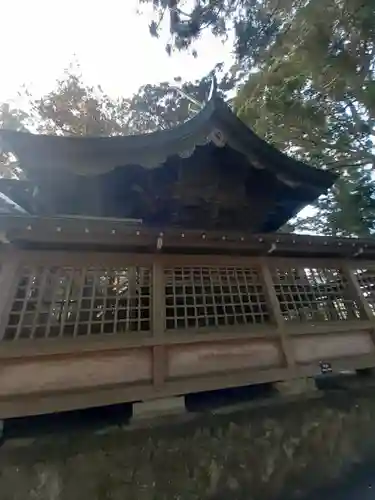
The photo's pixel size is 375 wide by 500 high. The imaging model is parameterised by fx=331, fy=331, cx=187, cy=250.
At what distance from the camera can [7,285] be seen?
3.47m

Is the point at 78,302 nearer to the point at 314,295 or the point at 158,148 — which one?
the point at 158,148

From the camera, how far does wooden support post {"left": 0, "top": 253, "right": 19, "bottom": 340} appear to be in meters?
3.39

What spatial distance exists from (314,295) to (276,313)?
1029 mm

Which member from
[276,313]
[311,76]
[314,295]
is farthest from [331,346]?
[311,76]

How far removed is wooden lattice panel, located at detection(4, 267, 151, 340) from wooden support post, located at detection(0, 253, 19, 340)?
0.07 m

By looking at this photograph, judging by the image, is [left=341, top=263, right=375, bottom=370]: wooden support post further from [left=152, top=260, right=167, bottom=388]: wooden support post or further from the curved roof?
[left=152, top=260, right=167, bottom=388]: wooden support post

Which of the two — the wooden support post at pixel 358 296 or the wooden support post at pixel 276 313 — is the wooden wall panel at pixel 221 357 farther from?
the wooden support post at pixel 358 296

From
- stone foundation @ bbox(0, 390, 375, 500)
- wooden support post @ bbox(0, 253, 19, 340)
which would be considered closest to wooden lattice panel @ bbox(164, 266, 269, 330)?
stone foundation @ bbox(0, 390, 375, 500)

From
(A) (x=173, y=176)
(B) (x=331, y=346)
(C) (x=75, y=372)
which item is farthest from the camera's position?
(A) (x=173, y=176)

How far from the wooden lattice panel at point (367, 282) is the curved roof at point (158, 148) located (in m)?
1.74

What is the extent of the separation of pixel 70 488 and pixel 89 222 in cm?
247

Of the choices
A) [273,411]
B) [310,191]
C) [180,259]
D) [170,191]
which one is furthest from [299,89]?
[273,411]

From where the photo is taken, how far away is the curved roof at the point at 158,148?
4.39 m

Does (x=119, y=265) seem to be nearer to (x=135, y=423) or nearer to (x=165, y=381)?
(x=165, y=381)
